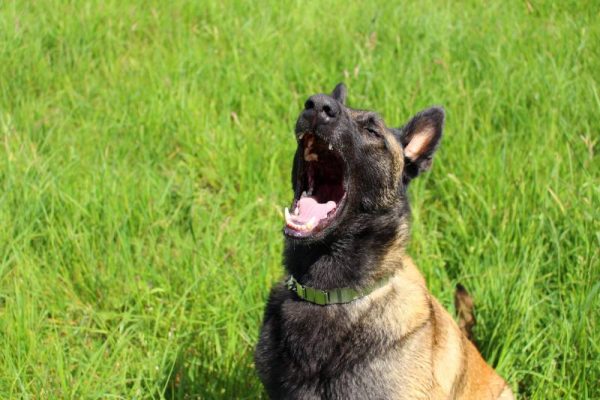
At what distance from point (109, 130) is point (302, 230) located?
2834 millimetres

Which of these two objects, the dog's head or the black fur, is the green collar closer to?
the black fur

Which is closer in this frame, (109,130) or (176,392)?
(176,392)

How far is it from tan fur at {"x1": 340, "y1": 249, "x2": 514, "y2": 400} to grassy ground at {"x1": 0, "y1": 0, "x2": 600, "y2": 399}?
1.54 ft

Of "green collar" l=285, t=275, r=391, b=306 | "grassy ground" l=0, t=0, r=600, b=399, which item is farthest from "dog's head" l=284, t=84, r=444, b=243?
"grassy ground" l=0, t=0, r=600, b=399

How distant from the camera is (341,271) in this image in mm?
3135

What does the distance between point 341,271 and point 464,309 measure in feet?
3.13

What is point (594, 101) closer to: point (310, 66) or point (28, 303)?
point (310, 66)

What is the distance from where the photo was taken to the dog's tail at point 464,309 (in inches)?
145

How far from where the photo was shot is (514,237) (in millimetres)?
4195

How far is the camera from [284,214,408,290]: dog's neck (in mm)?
3135

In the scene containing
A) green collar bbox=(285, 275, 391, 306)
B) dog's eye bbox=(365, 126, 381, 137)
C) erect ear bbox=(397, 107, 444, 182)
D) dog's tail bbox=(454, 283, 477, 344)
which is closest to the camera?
green collar bbox=(285, 275, 391, 306)

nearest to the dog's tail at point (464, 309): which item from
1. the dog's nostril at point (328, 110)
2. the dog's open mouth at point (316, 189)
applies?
the dog's open mouth at point (316, 189)

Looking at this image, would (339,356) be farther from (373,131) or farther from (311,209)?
(373,131)

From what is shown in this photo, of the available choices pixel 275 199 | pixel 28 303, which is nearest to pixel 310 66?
pixel 275 199
